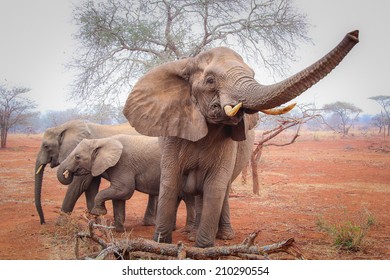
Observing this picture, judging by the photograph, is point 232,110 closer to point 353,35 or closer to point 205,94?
point 205,94

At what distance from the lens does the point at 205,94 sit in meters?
3.38

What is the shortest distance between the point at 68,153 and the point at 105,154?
34.4 inches

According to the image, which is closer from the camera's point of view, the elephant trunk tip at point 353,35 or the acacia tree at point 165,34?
the elephant trunk tip at point 353,35

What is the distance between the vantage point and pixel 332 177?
26.0 ft

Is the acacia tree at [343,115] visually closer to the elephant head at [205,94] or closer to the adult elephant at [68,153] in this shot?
the adult elephant at [68,153]

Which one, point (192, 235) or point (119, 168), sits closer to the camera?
point (192, 235)

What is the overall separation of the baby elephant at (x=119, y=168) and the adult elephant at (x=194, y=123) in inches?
44.9

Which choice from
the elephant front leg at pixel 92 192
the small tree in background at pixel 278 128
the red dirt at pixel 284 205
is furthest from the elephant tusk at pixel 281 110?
the small tree in background at pixel 278 128

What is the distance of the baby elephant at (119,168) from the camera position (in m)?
5.01

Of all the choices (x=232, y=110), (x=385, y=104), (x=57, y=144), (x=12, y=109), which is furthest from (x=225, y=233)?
(x=12, y=109)

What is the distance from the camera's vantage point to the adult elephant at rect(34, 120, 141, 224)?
539cm

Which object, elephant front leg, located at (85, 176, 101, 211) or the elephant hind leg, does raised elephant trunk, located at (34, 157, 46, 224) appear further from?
the elephant hind leg

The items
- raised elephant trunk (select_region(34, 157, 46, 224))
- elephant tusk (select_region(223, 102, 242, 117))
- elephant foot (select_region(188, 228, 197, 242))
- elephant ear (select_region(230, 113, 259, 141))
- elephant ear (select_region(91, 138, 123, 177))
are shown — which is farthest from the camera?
raised elephant trunk (select_region(34, 157, 46, 224))

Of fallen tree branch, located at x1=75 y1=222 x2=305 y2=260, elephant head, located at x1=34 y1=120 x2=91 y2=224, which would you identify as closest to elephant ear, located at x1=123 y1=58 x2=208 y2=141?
fallen tree branch, located at x1=75 y1=222 x2=305 y2=260
